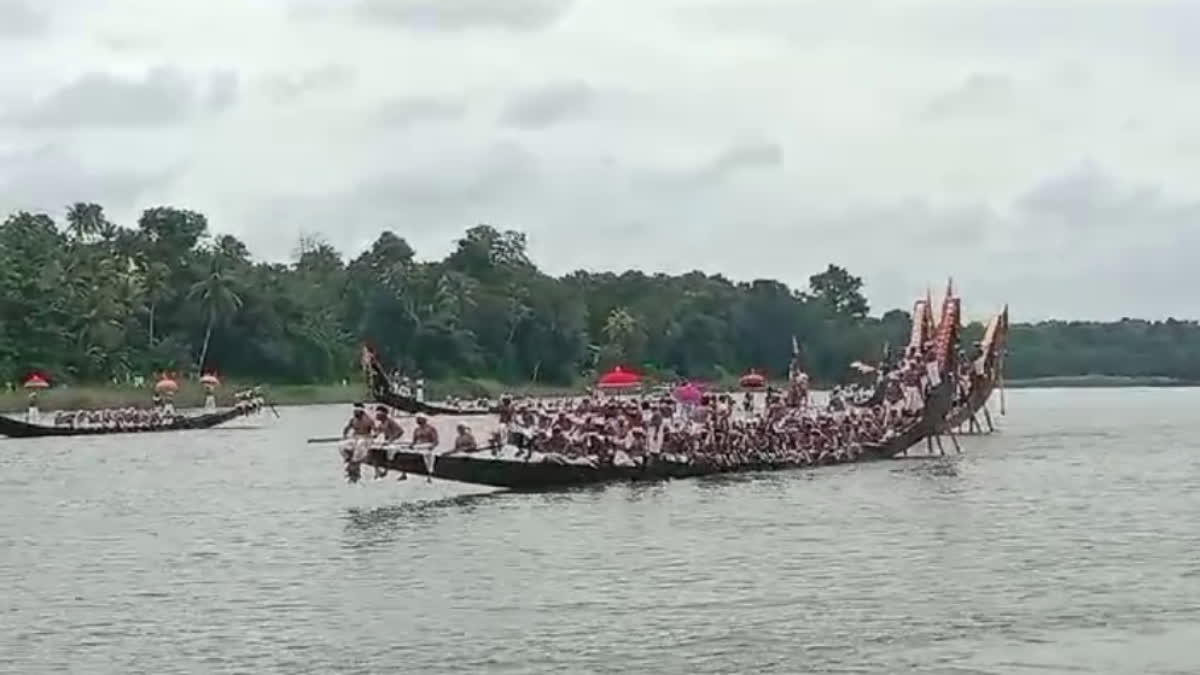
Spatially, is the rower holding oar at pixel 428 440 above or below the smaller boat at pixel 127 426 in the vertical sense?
below

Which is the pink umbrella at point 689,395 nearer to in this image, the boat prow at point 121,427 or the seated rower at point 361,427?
the seated rower at point 361,427

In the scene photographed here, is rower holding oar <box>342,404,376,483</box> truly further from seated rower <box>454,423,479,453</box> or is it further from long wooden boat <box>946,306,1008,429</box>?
long wooden boat <box>946,306,1008,429</box>

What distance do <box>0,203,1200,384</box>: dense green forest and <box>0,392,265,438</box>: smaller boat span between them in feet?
52.8

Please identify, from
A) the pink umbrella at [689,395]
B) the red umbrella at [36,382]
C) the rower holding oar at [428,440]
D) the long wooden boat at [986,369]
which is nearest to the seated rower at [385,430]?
the rower holding oar at [428,440]

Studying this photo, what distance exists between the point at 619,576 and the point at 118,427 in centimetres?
7084

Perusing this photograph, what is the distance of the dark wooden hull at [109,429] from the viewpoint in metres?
94.4

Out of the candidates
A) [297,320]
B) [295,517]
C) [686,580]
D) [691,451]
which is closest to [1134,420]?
[297,320]

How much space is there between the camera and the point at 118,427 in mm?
100750

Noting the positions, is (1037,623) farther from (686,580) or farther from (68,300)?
(68,300)

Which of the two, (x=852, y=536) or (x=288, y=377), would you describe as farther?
(x=288, y=377)

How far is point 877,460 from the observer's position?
65.6m

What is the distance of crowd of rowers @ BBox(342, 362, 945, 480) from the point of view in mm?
44844

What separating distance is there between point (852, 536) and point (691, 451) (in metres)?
14.8

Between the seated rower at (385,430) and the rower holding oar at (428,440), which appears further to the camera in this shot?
the rower holding oar at (428,440)
